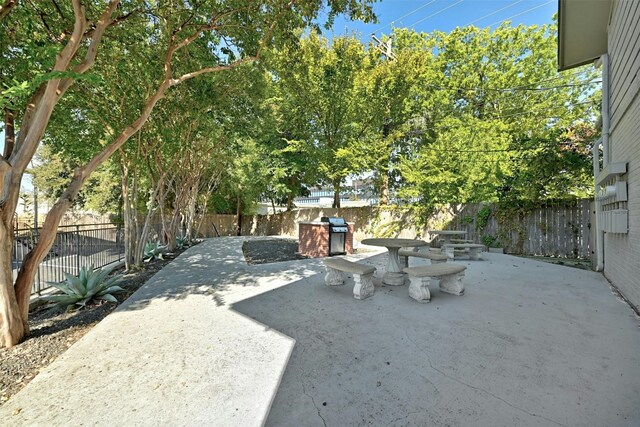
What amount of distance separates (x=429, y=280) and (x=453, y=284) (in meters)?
0.56

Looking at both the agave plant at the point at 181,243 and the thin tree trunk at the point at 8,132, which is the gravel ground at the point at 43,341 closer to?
the thin tree trunk at the point at 8,132

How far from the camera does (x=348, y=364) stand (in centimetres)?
238

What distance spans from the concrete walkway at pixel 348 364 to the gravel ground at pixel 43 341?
0.48 feet

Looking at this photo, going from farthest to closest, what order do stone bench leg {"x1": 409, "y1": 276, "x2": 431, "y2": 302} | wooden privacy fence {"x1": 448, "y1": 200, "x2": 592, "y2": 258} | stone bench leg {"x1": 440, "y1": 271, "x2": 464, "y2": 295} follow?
wooden privacy fence {"x1": 448, "y1": 200, "x2": 592, "y2": 258} → stone bench leg {"x1": 440, "y1": 271, "x2": 464, "y2": 295} → stone bench leg {"x1": 409, "y1": 276, "x2": 431, "y2": 302}

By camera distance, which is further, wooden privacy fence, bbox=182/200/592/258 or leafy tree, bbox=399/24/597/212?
leafy tree, bbox=399/24/597/212

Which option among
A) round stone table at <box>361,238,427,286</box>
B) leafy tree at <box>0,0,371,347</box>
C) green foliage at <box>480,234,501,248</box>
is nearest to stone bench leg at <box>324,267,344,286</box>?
round stone table at <box>361,238,427,286</box>

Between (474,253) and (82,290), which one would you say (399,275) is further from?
(82,290)

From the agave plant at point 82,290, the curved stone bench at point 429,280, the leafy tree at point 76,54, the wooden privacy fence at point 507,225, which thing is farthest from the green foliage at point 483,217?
the agave plant at point 82,290

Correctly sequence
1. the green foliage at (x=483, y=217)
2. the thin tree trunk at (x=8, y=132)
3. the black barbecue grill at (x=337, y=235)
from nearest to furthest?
1. the thin tree trunk at (x=8, y=132)
2. the black barbecue grill at (x=337, y=235)
3. the green foliage at (x=483, y=217)

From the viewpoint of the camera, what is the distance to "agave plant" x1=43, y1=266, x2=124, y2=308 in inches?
150

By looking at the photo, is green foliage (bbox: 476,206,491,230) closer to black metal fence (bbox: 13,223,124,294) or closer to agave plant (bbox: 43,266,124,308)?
agave plant (bbox: 43,266,124,308)

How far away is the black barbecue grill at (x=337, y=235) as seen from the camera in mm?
8484

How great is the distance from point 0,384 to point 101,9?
4.79m

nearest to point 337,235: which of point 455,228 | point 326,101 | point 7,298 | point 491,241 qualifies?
point 455,228
